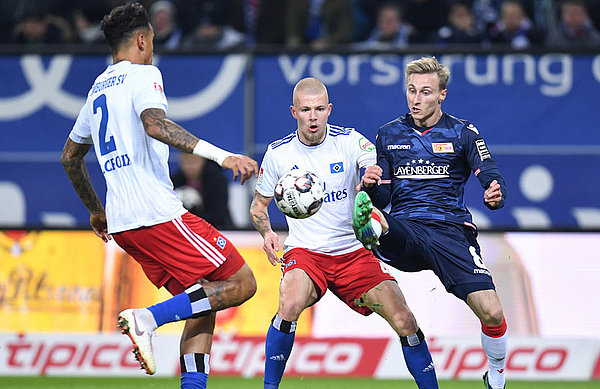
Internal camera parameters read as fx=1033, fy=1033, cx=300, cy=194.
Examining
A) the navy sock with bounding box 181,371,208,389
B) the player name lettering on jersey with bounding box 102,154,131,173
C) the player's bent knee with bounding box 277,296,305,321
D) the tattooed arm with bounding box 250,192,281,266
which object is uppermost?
the player name lettering on jersey with bounding box 102,154,131,173

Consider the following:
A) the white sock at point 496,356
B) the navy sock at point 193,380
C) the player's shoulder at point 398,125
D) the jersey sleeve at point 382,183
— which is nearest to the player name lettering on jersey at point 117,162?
the navy sock at point 193,380

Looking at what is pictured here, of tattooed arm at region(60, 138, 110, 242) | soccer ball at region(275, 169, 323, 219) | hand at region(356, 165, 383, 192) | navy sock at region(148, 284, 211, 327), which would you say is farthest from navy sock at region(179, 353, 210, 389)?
hand at region(356, 165, 383, 192)

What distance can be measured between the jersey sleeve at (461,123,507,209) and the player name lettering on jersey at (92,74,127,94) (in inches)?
83.6

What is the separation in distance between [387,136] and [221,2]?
21.6 ft

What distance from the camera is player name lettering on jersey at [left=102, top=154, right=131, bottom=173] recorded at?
581 cm

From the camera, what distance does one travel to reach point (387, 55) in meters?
10.6

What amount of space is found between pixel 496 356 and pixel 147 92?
2657 millimetres

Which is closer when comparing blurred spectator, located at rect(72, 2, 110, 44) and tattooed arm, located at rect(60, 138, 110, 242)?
tattooed arm, located at rect(60, 138, 110, 242)

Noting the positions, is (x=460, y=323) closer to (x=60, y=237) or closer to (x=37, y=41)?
(x=60, y=237)

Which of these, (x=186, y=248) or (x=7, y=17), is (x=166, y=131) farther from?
(x=7, y=17)

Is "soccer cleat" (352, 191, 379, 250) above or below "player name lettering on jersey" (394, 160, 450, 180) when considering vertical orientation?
below

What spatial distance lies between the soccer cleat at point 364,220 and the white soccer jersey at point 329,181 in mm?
609

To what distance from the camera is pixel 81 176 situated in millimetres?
6379

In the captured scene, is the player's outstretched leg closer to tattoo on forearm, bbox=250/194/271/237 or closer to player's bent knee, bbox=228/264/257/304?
player's bent knee, bbox=228/264/257/304
